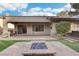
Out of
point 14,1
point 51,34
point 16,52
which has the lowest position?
point 16,52

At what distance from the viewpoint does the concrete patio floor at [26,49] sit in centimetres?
643

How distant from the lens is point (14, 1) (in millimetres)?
6211

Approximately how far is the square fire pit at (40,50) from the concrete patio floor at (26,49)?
0.10m

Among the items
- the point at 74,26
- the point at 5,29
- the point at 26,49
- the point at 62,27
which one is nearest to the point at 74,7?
the point at 74,26

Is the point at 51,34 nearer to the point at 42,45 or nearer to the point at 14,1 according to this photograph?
the point at 42,45

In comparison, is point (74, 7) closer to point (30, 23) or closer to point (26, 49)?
point (30, 23)

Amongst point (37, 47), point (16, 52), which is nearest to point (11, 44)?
point (16, 52)

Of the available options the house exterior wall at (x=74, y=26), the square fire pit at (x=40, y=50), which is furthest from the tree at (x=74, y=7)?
the square fire pit at (x=40, y=50)

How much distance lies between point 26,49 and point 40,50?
38 cm

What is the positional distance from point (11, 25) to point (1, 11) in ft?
1.47

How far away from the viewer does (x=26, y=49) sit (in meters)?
6.46

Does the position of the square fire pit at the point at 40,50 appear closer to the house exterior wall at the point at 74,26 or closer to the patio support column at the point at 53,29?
the patio support column at the point at 53,29

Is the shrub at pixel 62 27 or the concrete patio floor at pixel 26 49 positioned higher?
the shrub at pixel 62 27

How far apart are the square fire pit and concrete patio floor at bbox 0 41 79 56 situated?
10 cm
